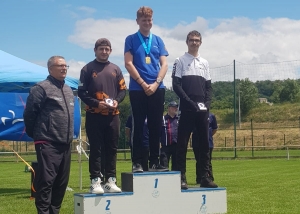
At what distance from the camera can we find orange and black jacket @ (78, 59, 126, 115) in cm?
602

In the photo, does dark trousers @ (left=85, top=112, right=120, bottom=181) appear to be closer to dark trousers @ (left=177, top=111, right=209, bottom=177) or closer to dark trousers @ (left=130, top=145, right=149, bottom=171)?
dark trousers @ (left=130, top=145, right=149, bottom=171)

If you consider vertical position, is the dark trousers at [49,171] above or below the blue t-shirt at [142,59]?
below

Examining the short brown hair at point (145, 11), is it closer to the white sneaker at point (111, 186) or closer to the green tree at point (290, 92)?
the white sneaker at point (111, 186)

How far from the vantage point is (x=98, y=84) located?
6043 mm

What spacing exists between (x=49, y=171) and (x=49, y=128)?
0.47 meters

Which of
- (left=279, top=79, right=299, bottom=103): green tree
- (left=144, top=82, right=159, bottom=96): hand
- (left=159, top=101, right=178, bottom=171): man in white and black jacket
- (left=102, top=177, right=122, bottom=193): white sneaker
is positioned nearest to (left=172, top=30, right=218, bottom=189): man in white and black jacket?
(left=144, top=82, right=159, bottom=96): hand

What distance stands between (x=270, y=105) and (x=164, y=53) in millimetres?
31605

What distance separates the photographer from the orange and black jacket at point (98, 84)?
6.02m

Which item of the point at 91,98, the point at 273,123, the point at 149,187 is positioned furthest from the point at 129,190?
the point at 273,123

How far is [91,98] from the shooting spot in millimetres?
5973

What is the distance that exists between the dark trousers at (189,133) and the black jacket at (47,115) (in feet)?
5.49

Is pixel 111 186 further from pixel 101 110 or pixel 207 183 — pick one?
pixel 207 183

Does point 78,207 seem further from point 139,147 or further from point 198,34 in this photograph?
point 198,34

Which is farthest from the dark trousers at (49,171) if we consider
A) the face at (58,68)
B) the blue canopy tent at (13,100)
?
the blue canopy tent at (13,100)
